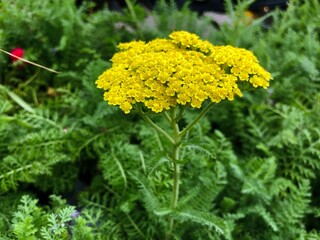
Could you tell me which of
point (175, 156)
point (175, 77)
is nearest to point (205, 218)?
point (175, 156)

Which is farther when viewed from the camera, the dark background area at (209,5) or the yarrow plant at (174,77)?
the dark background area at (209,5)

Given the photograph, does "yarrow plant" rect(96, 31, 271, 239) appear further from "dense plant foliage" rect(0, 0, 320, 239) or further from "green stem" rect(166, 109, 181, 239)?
"dense plant foliage" rect(0, 0, 320, 239)

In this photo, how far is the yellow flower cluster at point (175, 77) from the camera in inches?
42.4

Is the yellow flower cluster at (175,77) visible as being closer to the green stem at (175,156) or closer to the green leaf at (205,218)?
the green stem at (175,156)

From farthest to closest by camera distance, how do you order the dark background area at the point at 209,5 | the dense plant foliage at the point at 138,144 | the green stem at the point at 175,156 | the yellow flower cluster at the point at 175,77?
1. the dark background area at the point at 209,5
2. the dense plant foliage at the point at 138,144
3. the green stem at the point at 175,156
4. the yellow flower cluster at the point at 175,77

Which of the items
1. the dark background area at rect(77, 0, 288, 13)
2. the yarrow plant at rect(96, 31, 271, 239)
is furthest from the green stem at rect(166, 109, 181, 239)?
the dark background area at rect(77, 0, 288, 13)

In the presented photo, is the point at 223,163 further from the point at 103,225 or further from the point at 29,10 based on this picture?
the point at 29,10

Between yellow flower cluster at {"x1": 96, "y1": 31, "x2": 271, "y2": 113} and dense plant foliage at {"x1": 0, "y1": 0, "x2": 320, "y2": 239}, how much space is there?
0.21m

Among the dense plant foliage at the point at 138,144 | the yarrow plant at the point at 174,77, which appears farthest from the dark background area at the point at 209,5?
the yarrow plant at the point at 174,77

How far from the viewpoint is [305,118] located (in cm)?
181

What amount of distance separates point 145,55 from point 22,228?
1.89ft

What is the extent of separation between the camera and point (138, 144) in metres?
1.89

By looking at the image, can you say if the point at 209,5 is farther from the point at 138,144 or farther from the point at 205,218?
the point at 205,218

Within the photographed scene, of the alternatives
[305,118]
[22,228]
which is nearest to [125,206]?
[22,228]
